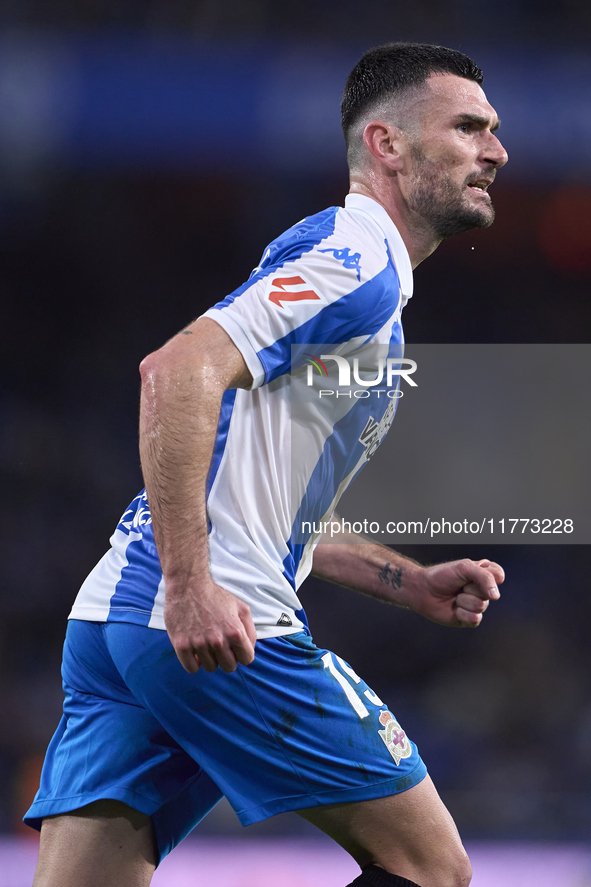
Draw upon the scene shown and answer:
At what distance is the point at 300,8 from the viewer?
3.36 metres

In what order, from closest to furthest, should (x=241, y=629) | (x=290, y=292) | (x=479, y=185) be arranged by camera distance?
(x=241, y=629), (x=290, y=292), (x=479, y=185)

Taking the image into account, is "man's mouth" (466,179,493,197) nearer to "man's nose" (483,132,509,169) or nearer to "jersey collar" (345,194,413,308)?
"man's nose" (483,132,509,169)

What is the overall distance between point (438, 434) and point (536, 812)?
1438 millimetres

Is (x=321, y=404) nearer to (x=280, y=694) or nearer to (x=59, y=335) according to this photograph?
(x=280, y=694)

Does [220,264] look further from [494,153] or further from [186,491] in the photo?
[186,491]

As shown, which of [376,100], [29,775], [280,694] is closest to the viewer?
[280,694]

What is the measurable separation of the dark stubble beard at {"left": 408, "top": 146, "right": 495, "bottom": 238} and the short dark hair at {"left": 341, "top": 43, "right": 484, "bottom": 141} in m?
0.19

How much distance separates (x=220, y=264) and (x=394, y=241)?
214cm

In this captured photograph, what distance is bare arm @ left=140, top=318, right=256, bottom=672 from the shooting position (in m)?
1.05

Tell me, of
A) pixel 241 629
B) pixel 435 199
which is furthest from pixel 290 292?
pixel 435 199

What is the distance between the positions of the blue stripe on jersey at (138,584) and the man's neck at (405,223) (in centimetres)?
75

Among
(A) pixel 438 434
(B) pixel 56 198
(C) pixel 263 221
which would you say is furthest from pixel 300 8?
(A) pixel 438 434

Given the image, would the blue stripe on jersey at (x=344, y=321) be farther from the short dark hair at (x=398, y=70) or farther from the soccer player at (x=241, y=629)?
the short dark hair at (x=398, y=70)

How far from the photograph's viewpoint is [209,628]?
1.05 metres
